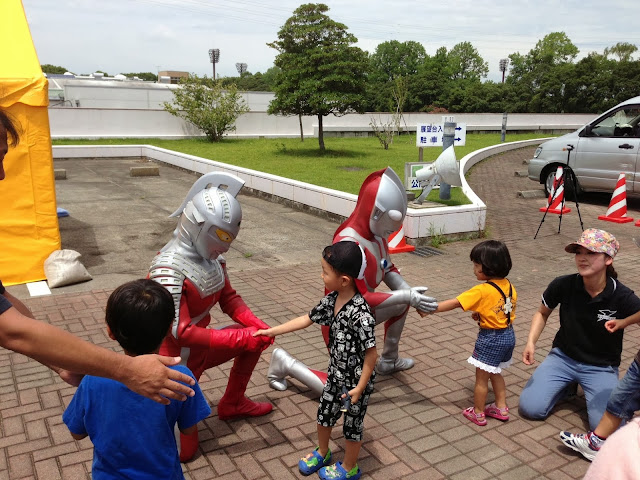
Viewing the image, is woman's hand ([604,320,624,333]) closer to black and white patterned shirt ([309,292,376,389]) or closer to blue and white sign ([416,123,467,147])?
black and white patterned shirt ([309,292,376,389])

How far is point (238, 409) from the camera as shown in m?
4.09

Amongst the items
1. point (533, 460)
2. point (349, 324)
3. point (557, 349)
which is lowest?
point (533, 460)

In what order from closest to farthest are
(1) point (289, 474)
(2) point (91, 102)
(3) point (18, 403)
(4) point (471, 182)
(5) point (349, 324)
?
1. (5) point (349, 324)
2. (1) point (289, 474)
3. (3) point (18, 403)
4. (4) point (471, 182)
5. (2) point (91, 102)

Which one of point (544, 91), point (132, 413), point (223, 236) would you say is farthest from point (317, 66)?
point (544, 91)

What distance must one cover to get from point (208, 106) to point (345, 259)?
23750 millimetres

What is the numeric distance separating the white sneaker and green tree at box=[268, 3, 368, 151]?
1533cm

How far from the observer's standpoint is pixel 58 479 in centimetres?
342

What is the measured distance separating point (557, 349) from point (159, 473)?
3.30 m

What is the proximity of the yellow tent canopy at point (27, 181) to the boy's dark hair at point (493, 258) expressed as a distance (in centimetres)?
554

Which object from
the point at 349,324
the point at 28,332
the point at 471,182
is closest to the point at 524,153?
the point at 471,182

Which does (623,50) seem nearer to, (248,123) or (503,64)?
(503,64)

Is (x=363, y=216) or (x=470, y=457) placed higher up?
(x=363, y=216)

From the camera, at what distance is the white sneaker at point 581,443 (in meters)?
3.67

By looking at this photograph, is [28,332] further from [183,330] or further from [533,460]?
[533,460]
